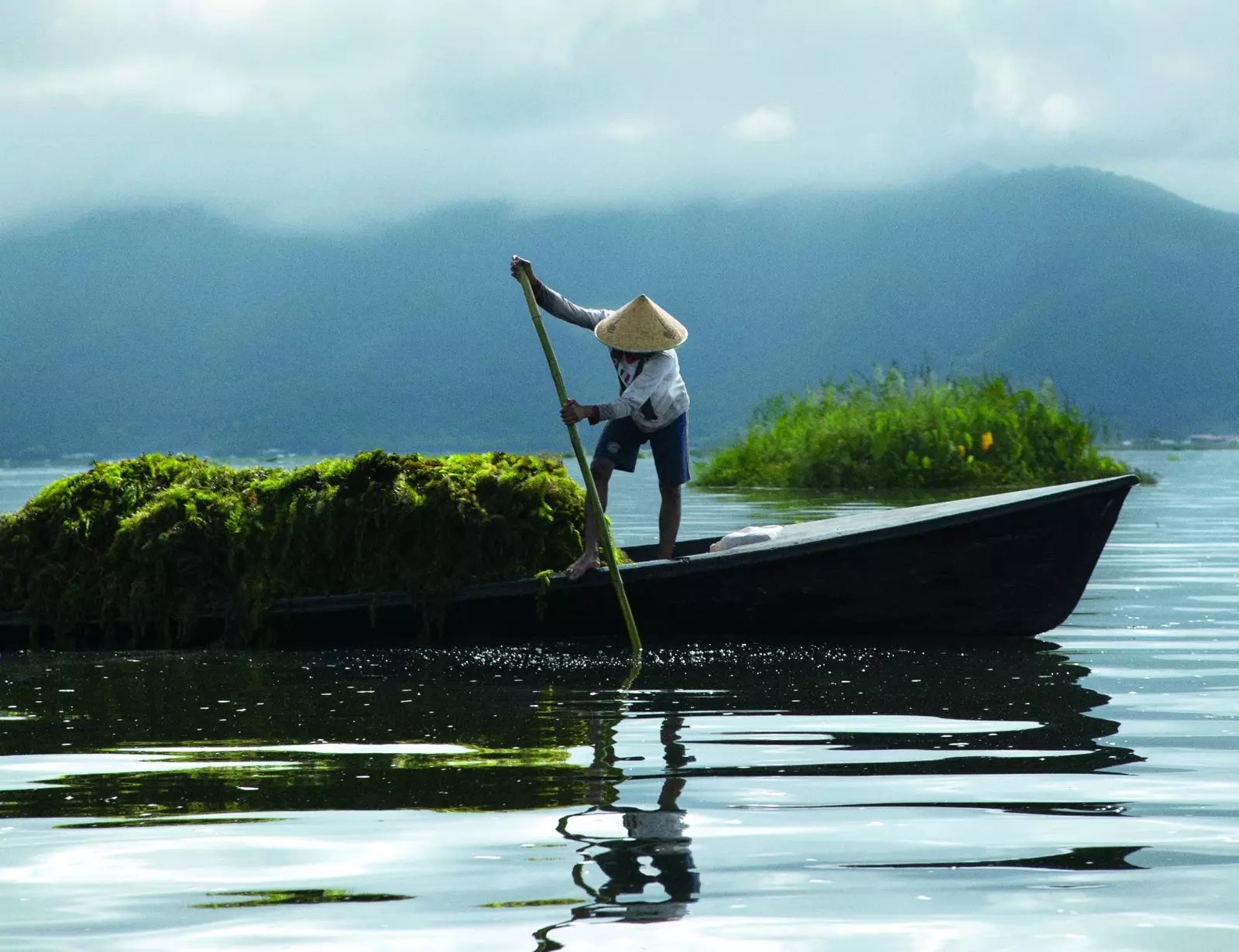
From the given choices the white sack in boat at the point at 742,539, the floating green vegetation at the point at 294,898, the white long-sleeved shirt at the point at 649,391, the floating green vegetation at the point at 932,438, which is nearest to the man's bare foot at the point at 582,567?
the white long-sleeved shirt at the point at 649,391

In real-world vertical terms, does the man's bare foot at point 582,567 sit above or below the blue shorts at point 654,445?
below

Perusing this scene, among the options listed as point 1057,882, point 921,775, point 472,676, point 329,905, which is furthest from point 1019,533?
point 329,905

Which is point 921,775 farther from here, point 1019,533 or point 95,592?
point 95,592

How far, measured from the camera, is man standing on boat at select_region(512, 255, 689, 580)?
8648 millimetres

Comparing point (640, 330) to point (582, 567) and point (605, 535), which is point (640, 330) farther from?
point (582, 567)

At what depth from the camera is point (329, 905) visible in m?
3.78

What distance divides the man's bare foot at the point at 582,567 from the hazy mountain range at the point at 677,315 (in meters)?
138

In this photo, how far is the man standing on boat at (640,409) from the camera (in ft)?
28.4

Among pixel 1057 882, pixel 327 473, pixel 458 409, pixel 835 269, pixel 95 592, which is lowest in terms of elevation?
pixel 1057 882

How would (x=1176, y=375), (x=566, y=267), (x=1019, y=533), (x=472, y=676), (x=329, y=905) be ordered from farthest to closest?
(x=566, y=267), (x=1176, y=375), (x=1019, y=533), (x=472, y=676), (x=329, y=905)

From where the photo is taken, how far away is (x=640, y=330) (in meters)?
8.70

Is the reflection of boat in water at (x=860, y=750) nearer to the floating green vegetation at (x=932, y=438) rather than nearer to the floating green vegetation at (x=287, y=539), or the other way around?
the floating green vegetation at (x=287, y=539)

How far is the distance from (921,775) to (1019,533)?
3.61m

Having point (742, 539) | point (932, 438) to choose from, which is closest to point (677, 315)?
point (932, 438)
